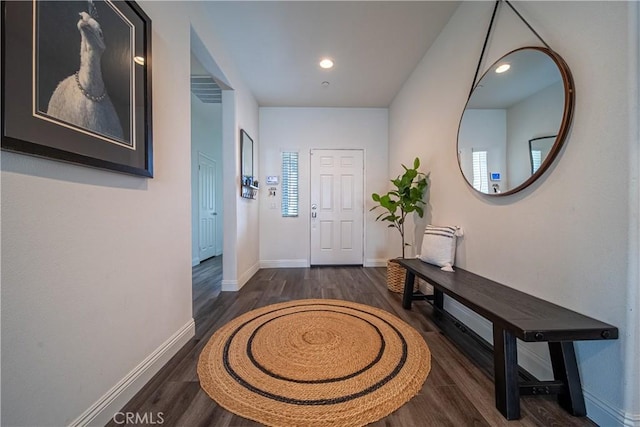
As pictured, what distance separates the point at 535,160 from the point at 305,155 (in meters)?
3.20

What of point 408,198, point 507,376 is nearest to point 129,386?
point 507,376

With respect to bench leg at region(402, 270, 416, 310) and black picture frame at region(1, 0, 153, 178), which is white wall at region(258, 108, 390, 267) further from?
black picture frame at region(1, 0, 153, 178)

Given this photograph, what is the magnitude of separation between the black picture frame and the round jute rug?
1253 mm

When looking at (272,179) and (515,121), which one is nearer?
(515,121)

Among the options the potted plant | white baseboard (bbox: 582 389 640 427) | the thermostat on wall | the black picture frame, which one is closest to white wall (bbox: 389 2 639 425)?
white baseboard (bbox: 582 389 640 427)

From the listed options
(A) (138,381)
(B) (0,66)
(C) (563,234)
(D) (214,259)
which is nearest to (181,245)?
(A) (138,381)

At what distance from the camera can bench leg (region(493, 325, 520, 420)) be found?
1099 millimetres

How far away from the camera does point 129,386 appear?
1180 mm

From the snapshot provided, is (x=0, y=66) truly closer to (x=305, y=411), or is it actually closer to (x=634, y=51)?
(x=305, y=411)

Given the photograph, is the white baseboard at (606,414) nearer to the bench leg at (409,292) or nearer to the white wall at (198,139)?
the bench leg at (409,292)

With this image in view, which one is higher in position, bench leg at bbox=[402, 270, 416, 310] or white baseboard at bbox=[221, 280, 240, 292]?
bench leg at bbox=[402, 270, 416, 310]

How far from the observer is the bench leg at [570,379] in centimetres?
110

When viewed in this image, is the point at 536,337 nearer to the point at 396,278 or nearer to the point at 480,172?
the point at 480,172

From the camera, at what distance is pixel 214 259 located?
5.04m
